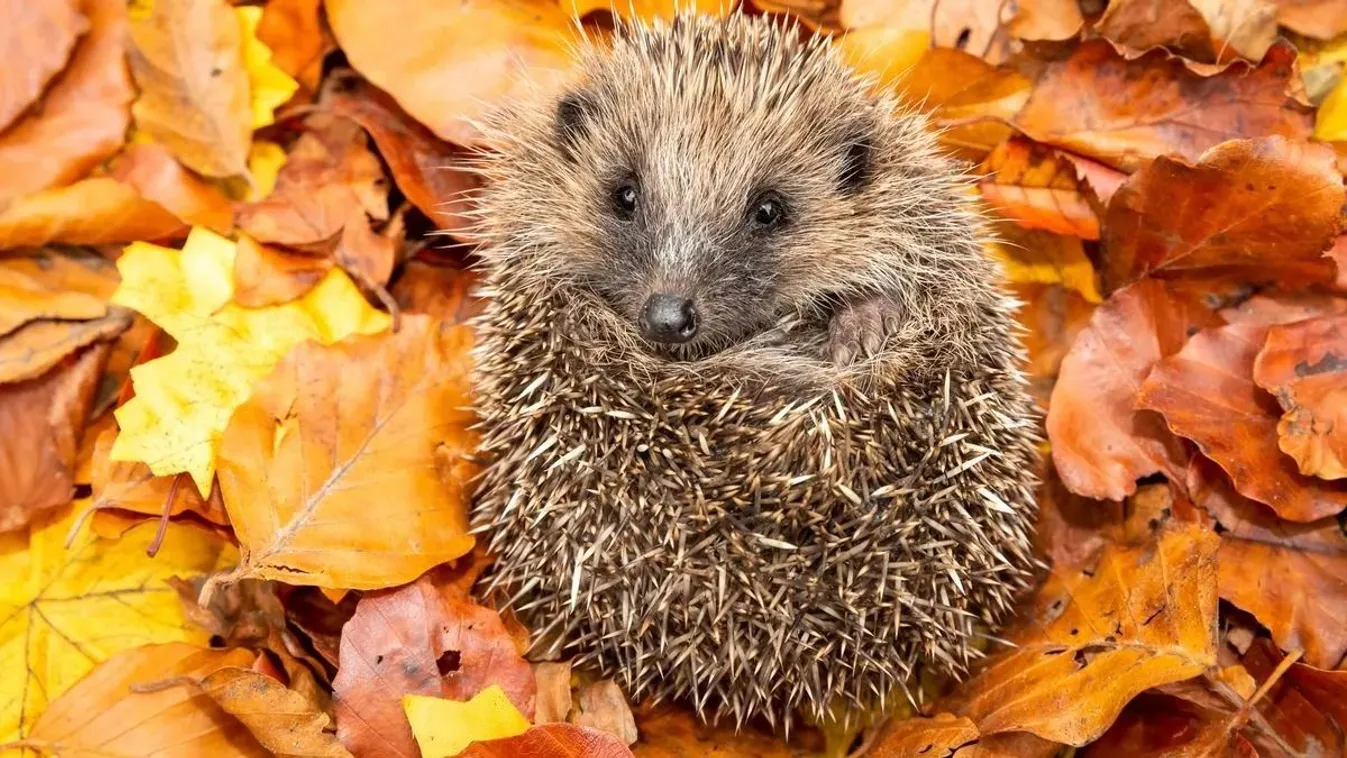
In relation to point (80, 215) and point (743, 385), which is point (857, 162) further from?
point (80, 215)

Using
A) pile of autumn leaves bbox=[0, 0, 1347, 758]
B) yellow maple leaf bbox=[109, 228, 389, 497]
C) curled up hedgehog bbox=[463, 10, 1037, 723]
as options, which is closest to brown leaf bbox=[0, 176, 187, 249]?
pile of autumn leaves bbox=[0, 0, 1347, 758]

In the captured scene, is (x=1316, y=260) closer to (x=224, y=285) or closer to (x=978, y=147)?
(x=978, y=147)

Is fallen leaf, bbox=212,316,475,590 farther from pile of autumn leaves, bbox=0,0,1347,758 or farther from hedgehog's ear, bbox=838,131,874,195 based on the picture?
hedgehog's ear, bbox=838,131,874,195

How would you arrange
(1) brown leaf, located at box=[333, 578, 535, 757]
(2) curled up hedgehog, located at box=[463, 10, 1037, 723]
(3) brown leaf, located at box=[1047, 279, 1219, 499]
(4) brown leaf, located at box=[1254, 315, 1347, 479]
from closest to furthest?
1. (2) curled up hedgehog, located at box=[463, 10, 1037, 723]
2. (1) brown leaf, located at box=[333, 578, 535, 757]
3. (4) brown leaf, located at box=[1254, 315, 1347, 479]
4. (3) brown leaf, located at box=[1047, 279, 1219, 499]

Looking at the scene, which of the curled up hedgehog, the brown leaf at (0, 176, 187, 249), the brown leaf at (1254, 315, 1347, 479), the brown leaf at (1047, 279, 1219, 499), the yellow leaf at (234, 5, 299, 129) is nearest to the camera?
the curled up hedgehog

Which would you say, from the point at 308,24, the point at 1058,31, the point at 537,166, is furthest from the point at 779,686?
the point at 308,24

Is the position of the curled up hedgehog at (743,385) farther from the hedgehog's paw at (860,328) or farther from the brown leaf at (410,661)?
the brown leaf at (410,661)

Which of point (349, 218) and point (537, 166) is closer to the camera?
point (537, 166)
